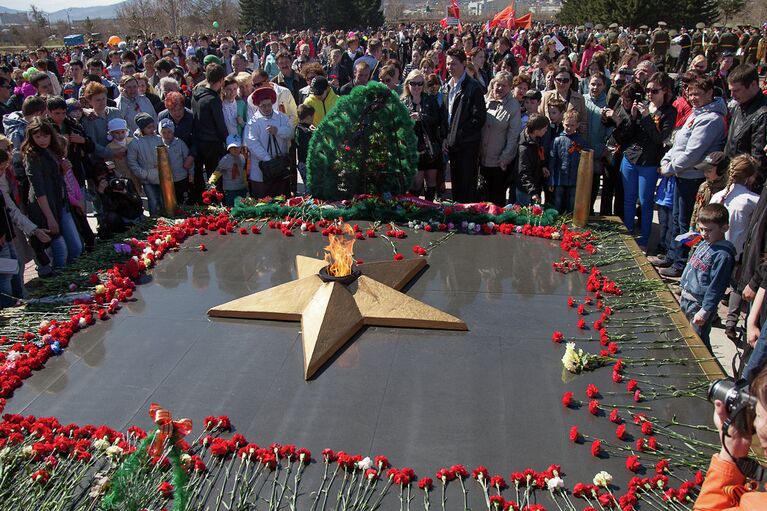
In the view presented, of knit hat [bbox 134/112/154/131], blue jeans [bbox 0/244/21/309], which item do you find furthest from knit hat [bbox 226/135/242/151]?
blue jeans [bbox 0/244/21/309]

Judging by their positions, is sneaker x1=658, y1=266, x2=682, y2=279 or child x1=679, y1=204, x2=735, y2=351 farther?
sneaker x1=658, y1=266, x2=682, y2=279

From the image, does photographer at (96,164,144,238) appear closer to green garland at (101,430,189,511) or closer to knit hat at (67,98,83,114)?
knit hat at (67,98,83,114)

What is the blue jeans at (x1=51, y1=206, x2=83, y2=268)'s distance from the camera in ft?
20.9

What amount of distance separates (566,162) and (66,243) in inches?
211

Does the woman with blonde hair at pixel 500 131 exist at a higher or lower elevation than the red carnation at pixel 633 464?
higher

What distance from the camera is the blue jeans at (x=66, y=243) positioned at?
251 inches

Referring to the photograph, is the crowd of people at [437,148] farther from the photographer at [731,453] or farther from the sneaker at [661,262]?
the photographer at [731,453]

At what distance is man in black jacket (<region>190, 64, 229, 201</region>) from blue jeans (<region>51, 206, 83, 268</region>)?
1.72m

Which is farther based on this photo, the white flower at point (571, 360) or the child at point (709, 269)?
the child at point (709, 269)

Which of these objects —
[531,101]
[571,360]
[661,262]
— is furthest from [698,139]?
[571,360]

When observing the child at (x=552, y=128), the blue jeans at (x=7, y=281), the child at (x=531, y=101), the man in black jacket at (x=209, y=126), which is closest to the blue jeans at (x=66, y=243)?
the blue jeans at (x=7, y=281)

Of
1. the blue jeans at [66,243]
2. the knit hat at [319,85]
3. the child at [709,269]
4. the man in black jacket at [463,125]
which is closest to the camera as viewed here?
the child at [709,269]

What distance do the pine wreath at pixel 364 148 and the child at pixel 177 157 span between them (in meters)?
1.81

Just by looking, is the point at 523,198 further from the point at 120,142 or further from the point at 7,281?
the point at 7,281
